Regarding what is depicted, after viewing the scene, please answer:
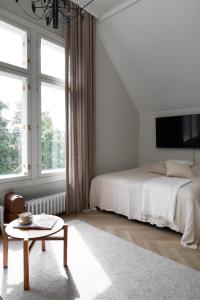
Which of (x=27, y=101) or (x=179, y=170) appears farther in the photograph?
(x=179, y=170)

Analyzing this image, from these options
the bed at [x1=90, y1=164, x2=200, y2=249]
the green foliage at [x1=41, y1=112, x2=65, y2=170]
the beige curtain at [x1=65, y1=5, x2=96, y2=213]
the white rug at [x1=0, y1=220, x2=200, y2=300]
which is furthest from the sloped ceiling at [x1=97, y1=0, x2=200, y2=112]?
the white rug at [x1=0, y1=220, x2=200, y2=300]

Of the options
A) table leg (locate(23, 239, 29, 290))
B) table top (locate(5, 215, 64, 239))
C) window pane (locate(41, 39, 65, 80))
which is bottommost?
table leg (locate(23, 239, 29, 290))

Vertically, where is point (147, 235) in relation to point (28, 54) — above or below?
below

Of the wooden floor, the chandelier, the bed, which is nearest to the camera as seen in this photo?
the chandelier

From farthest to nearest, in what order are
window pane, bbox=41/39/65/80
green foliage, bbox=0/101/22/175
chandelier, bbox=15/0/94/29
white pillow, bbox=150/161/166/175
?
white pillow, bbox=150/161/166/175
window pane, bbox=41/39/65/80
green foliage, bbox=0/101/22/175
chandelier, bbox=15/0/94/29

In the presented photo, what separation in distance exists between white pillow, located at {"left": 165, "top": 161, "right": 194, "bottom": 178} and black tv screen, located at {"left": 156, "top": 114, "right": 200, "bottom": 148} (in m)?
0.81

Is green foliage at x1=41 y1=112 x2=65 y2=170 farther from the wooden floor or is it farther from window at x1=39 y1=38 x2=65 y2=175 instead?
the wooden floor

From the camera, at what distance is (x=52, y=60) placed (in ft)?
11.3

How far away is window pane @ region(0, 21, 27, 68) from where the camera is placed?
2.88 meters

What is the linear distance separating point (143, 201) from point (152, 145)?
220 centimetres

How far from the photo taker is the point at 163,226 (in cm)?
283

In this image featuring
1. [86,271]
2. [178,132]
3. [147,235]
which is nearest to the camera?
[86,271]

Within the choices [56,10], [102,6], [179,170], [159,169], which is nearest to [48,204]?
[159,169]

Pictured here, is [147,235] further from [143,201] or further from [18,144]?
[18,144]
